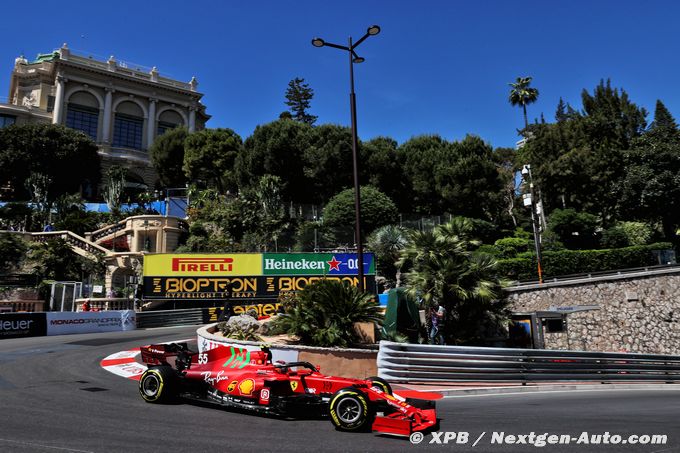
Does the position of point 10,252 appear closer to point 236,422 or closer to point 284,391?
point 236,422

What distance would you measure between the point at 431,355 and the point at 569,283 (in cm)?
1860

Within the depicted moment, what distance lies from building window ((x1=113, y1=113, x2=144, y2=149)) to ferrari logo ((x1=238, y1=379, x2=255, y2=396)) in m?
79.7

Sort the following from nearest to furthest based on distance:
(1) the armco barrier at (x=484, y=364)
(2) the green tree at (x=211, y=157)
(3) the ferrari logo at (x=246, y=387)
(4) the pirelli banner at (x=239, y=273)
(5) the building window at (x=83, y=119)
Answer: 1. (3) the ferrari logo at (x=246, y=387)
2. (1) the armco barrier at (x=484, y=364)
3. (4) the pirelli banner at (x=239, y=273)
4. (2) the green tree at (x=211, y=157)
5. (5) the building window at (x=83, y=119)

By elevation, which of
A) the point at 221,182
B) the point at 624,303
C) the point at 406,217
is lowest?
the point at 624,303

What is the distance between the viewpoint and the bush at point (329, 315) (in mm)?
12160

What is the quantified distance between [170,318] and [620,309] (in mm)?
26059

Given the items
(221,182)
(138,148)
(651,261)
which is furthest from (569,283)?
(138,148)

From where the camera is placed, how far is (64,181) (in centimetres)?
6141

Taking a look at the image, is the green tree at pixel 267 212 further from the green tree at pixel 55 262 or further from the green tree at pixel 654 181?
the green tree at pixel 654 181

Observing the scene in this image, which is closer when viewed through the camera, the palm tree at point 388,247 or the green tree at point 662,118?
the palm tree at point 388,247

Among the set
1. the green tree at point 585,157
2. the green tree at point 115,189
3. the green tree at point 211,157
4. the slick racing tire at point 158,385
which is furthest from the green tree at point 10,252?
the green tree at point 585,157

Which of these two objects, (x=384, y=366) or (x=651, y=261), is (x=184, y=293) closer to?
(x=384, y=366)

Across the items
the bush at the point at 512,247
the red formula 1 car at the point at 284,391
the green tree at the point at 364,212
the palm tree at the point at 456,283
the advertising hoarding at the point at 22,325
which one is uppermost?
the green tree at the point at 364,212

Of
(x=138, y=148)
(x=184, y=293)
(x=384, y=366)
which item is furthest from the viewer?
(x=138, y=148)
